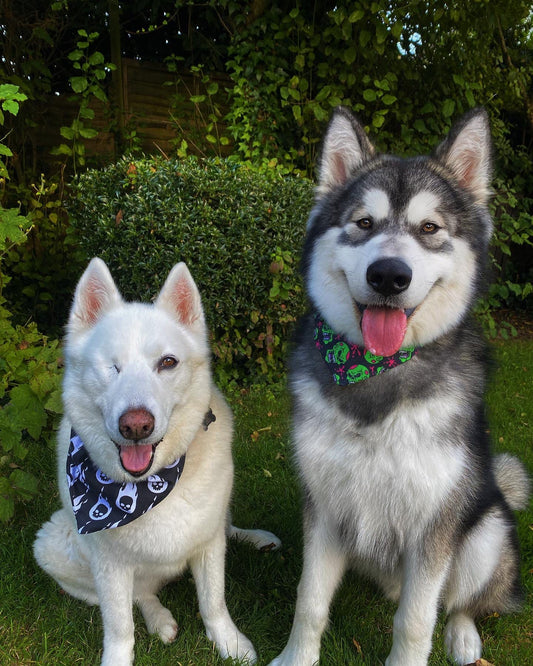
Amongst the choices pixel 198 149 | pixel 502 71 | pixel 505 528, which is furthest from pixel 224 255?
pixel 502 71

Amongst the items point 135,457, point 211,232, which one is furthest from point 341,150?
point 211,232

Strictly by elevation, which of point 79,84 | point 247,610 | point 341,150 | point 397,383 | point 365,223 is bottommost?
point 247,610

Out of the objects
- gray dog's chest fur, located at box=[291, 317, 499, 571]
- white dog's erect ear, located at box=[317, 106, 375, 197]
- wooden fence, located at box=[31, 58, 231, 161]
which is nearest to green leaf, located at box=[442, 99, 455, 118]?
wooden fence, located at box=[31, 58, 231, 161]

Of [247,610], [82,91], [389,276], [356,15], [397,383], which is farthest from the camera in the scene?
[82,91]

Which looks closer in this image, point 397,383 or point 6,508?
point 397,383

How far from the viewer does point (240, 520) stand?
10.5ft

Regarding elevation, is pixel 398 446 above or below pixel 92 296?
below

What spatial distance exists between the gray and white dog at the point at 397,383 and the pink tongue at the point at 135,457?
0.57 m

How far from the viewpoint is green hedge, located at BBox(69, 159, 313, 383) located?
429 centimetres

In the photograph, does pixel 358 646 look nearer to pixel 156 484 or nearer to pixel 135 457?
pixel 156 484

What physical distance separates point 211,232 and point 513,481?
2.71 metres

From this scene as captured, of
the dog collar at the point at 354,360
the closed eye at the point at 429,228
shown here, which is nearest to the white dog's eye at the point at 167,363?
the dog collar at the point at 354,360

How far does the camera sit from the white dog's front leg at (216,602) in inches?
89.8

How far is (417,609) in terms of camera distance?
1981 millimetres
